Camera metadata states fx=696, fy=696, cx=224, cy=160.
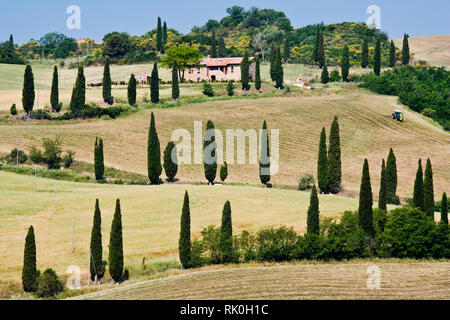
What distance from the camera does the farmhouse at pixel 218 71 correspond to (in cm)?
14488

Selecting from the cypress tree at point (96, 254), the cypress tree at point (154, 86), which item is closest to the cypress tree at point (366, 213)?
the cypress tree at point (96, 254)

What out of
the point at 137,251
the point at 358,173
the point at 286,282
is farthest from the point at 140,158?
the point at 286,282

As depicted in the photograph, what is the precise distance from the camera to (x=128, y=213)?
200ft

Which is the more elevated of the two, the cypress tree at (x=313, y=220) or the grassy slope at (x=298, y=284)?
the cypress tree at (x=313, y=220)

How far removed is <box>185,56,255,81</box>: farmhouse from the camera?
144875 mm

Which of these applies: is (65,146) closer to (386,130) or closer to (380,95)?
(386,130)

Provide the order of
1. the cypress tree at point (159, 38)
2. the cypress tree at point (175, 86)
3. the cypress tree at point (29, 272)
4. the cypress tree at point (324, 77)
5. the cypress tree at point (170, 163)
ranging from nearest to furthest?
the cypress tree at point (29, 272), the cypress tree at point (170, 163), the cypress tree at point (175, 86), the cypress tree at point (324, 77), the cypress tree at point (159, 38)

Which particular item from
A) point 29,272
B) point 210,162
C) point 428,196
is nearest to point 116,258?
point 29,272

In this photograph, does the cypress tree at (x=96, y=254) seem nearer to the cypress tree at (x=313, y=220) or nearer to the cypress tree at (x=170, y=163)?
the cypress tree at (x=313, y=220)

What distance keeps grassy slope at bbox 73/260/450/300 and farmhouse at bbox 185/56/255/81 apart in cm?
9787

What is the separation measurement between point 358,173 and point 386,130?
23.8 m

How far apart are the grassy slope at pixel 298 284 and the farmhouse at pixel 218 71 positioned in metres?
97.9
